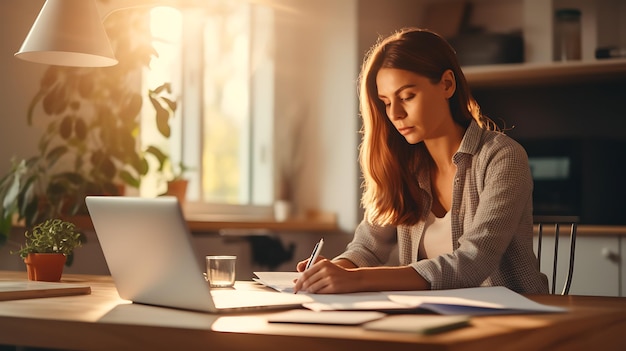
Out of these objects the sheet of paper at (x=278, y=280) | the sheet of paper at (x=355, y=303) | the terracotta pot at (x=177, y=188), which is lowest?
the sheet of paper at (x=278, y=280)

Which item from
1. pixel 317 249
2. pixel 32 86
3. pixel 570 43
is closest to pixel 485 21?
pixel 570 43

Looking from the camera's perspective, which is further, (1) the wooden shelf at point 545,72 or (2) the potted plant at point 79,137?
(1) the wooden shelf at point 545,72

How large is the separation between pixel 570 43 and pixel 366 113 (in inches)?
86.2

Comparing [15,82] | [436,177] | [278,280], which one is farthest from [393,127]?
[15,82]

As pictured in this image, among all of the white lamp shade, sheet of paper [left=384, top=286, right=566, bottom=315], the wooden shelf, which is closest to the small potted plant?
the white lamp shade

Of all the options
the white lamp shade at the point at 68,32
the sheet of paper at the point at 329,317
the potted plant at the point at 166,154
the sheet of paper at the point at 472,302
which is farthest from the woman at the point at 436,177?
the potted plant at the point at 166,154

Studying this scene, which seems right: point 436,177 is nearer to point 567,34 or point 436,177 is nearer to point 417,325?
point 417,325

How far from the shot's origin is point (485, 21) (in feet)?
14.9

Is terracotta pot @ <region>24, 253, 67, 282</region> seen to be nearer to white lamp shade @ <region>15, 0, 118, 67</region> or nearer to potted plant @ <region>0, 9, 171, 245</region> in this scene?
white lamp shade @ <region>15, 0, 118, 67</region>

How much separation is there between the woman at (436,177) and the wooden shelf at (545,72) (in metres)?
2.01

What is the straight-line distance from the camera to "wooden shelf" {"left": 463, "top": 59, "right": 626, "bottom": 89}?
3.95 metres

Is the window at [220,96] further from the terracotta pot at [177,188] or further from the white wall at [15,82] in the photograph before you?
the white wall at [15,82]

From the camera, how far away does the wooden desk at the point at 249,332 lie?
3.11 feet

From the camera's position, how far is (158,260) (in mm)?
1274
